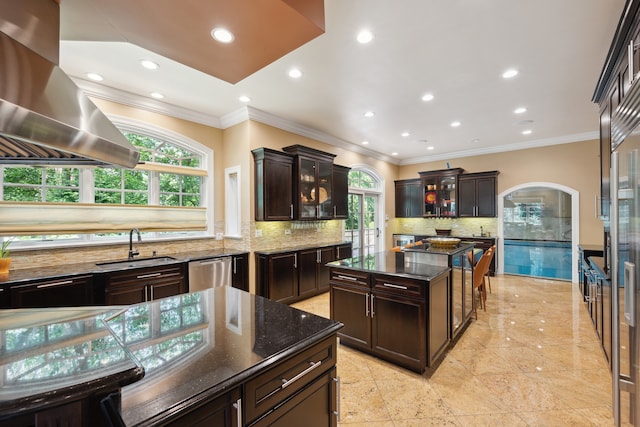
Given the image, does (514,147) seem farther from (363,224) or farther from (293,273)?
(293,273)

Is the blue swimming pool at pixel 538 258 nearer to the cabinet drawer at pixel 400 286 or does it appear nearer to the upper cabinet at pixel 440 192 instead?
the upper cabinet at pixel 440 192

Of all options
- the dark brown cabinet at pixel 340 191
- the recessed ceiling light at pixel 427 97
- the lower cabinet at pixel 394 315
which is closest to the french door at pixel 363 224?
the dark brown cabinet at pixel 340 191

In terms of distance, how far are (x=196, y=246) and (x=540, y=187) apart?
291 inches

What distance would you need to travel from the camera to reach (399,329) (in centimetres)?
258

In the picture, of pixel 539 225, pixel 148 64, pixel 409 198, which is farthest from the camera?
pixel 409 198

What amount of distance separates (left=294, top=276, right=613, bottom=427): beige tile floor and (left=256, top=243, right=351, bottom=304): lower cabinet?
64.0 inches

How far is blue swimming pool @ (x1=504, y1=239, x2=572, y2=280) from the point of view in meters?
6.11

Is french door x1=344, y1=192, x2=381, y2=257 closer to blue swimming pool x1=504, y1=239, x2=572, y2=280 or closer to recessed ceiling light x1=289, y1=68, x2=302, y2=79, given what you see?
blue swimming pool x1=504, y1=239, x2=572, y2=280

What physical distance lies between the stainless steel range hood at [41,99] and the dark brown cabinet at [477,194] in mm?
7308

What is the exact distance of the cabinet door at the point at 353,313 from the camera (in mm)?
2791

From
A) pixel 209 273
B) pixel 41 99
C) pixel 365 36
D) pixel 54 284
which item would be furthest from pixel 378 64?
pixel 54 284

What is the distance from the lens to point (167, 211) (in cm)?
416

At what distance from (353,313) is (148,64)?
3506mm

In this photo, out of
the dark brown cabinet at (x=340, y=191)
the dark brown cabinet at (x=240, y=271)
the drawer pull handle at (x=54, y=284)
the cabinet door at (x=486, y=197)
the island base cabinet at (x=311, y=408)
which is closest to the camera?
the island base cabinet at (x=311, y=408)
